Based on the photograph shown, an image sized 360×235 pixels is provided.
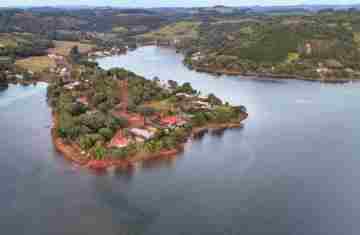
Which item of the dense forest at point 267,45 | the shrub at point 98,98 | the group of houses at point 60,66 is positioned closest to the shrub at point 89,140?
the shrub at point 98,98

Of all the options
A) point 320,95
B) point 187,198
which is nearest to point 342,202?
point 187,198

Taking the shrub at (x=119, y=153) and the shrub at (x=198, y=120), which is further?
the shrub at (x=198, y=120)

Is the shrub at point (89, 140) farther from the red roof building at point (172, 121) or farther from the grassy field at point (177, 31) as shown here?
the grassy field at point (177, 31)

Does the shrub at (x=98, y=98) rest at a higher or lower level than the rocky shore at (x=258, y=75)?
lower

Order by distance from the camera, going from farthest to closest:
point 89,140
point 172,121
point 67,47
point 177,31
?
1. point 177,31
2. point 67,47
3. point 172,121
4. point 89,140

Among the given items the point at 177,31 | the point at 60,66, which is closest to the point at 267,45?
the point at 60,66

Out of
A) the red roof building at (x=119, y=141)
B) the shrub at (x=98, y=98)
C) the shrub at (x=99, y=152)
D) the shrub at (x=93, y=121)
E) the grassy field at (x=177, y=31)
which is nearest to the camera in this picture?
the shrub at (x=99, y=152)

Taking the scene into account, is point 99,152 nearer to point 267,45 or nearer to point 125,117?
point 125,117
